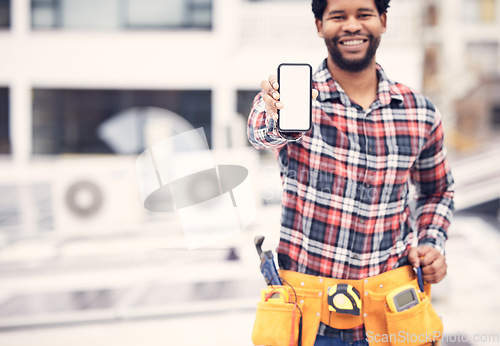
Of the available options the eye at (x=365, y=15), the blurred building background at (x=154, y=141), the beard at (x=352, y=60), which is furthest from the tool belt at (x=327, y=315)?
the blurred building background at (x=154, y=141)

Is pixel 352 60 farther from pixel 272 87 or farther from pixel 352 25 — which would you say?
pixel 272 87

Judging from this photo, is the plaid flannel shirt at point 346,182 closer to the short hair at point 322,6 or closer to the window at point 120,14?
the short hair at point 322,6

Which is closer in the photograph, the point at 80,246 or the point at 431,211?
the point at 431,211

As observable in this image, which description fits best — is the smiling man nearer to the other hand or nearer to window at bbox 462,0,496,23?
the other hand

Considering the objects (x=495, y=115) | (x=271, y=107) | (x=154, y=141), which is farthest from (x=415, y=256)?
(x=495, y=115)

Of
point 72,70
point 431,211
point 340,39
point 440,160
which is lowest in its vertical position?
point 431,211

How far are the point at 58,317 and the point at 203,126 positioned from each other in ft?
36.3

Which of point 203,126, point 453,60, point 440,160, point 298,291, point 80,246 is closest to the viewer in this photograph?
point 298,291

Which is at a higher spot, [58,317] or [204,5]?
[204,5]

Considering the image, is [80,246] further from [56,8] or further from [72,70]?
[56,8]

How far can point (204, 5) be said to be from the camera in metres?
14.2

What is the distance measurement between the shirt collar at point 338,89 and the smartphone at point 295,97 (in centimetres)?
23

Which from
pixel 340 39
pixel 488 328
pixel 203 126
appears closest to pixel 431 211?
pixel 340 39

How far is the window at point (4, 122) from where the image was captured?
1414cm
